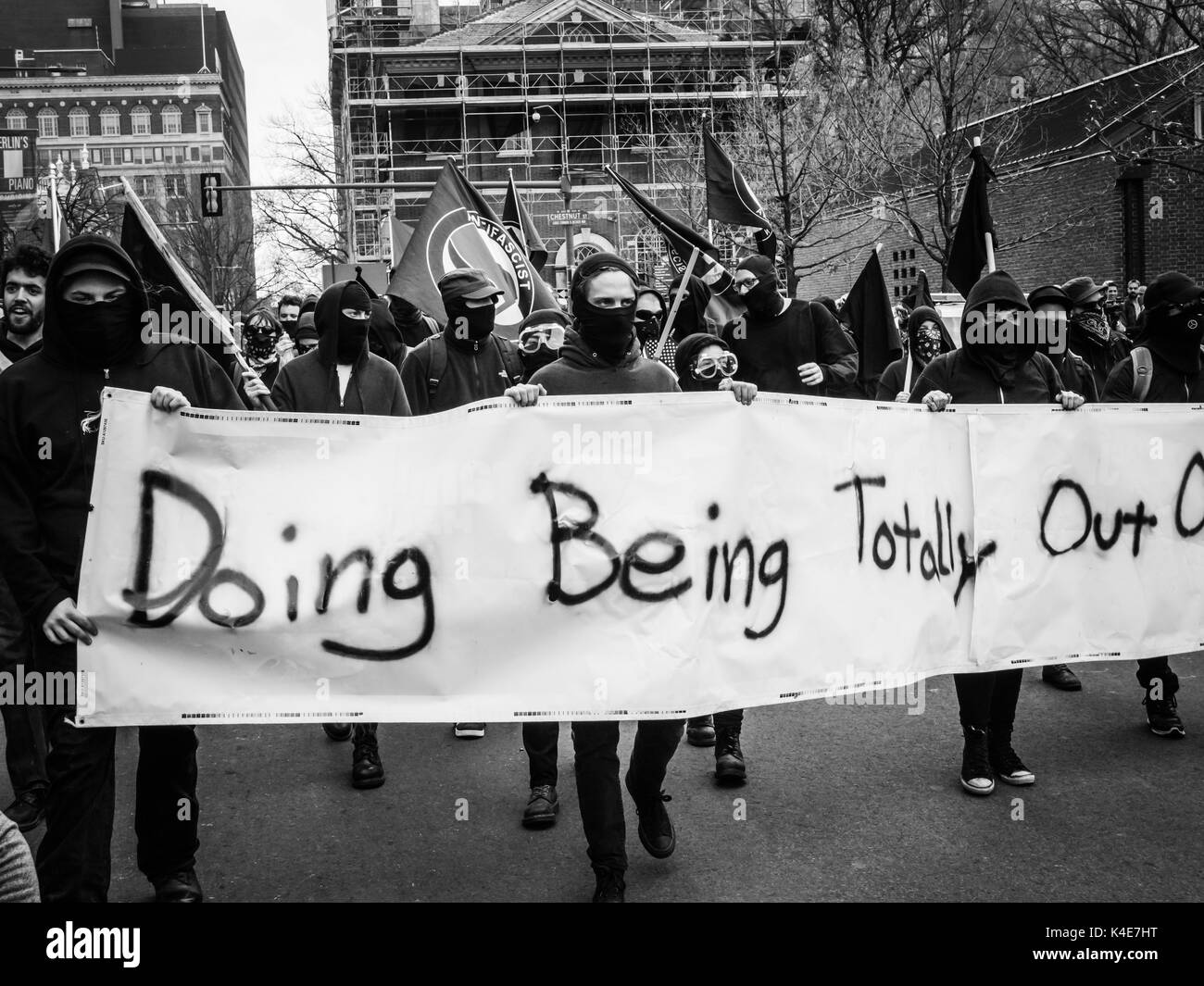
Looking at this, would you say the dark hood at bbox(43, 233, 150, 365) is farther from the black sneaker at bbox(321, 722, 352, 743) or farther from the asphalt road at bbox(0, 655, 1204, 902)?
the black sneaker at bbox(321, 722, 352, 743)

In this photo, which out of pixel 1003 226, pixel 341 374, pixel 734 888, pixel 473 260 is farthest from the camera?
pixel 1003 226

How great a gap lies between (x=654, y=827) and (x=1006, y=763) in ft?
5.49

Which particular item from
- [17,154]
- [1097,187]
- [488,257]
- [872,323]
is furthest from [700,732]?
[17,154]

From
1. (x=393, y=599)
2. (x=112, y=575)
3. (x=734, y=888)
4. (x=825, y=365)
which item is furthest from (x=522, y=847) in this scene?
(x=825, y=365)

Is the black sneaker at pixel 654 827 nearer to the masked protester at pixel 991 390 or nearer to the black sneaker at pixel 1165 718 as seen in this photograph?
the masked protester at pixel 991 390

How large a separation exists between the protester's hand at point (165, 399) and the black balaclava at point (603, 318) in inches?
53.6

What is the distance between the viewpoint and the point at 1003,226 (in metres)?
27.9

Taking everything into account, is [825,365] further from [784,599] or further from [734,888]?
[734,888]

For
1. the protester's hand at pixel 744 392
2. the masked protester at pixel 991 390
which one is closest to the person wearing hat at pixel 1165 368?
the masked protester at pixel 991 390

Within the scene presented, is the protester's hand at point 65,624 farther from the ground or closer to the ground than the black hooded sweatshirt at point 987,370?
closer to the ground

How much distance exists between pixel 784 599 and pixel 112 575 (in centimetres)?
220

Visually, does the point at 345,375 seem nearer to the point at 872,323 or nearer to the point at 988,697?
the point at 988,697

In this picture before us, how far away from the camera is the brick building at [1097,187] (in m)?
22.4

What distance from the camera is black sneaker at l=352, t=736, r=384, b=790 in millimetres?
5465
